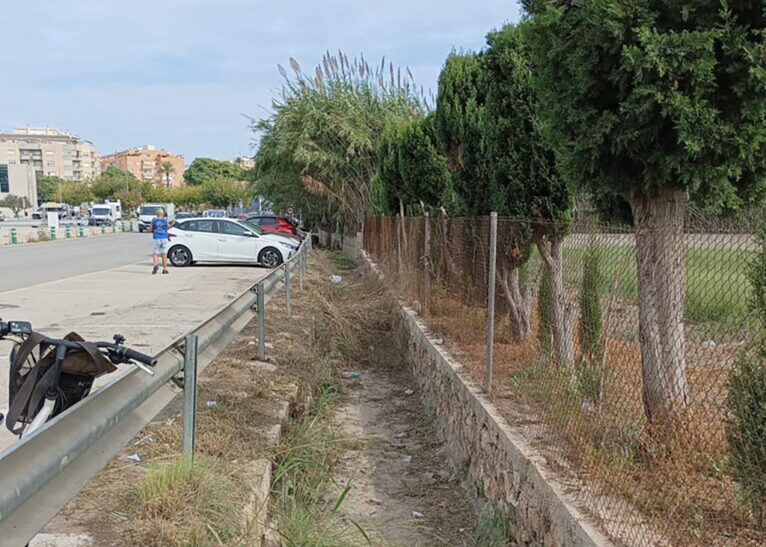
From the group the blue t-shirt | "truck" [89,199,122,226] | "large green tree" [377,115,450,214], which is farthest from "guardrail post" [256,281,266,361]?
"truck" [89,199,122,226]

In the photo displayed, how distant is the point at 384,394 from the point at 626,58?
5.68 meters

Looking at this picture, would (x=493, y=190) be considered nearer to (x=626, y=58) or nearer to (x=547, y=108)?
(x=547, y=108)

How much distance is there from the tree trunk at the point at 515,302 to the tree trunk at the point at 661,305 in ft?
8.54

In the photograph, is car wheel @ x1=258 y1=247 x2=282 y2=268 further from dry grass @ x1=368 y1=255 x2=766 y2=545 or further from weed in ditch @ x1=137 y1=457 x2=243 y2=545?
weed in ditch @ x1=137 y1=457 x2=243 y2=545

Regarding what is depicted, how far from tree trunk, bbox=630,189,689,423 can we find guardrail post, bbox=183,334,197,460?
2550 millimetres

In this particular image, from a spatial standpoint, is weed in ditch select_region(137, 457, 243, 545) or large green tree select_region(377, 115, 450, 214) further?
large green tree select_region(377, 115, 450, 214)

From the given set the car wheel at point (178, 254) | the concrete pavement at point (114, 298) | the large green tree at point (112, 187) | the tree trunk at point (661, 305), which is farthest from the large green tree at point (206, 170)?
the tree trunk at point (661, 305)

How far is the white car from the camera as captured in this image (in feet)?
69.6

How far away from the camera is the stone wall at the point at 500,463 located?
3383 millimetres

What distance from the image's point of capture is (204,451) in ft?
13.3

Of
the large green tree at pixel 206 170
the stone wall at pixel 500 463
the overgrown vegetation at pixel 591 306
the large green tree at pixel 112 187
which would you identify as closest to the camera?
the stone wall at pixel 500 463

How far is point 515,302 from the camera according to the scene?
23.2ft

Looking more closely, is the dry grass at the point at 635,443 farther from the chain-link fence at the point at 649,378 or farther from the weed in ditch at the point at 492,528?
the weed in ditch at the point at 492,528

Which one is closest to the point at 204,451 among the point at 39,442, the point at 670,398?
the point at 39,442
